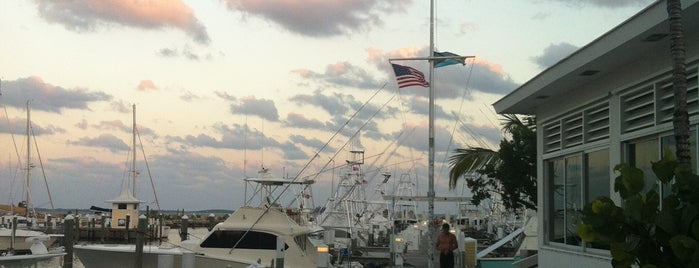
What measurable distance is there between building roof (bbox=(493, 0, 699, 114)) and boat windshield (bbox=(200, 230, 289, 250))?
44.9ft

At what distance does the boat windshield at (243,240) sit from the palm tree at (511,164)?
20.3 feet

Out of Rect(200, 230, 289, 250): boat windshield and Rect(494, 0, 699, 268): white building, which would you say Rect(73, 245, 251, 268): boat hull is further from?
Rect(494, 0, 699, 268): white building

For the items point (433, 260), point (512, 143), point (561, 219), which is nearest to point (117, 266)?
point (433, 260)

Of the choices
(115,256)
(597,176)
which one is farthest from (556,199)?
(115,256)

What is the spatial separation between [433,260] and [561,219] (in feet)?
26.7

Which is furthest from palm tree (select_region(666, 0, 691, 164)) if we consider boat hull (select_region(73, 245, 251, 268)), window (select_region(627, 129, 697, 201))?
boat hull (select_region(73, 245, 251, 268))

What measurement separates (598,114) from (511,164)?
1353cm

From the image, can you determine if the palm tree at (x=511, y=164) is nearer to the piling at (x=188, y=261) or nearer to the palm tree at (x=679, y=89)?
the piling at (x=188, y=261)

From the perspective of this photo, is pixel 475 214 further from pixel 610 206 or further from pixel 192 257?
pixel 610 206

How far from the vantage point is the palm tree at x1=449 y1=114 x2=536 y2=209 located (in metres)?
24.9

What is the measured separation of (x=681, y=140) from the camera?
6.45 m

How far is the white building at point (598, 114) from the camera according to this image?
875 cm

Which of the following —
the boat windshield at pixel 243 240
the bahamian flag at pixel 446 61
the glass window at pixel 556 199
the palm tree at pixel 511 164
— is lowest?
the boat windshield at pixel 243 240

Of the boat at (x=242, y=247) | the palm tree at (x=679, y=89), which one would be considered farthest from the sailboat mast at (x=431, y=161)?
the palm tree at (x=679, y=89)
